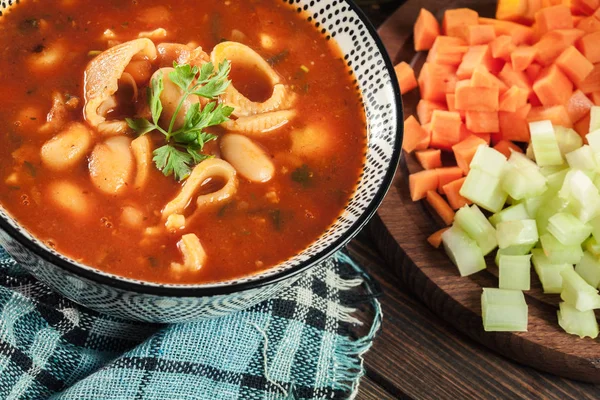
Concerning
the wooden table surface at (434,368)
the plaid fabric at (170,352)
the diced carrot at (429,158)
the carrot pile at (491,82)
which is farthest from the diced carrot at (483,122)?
the plaid fabric at (170,352)

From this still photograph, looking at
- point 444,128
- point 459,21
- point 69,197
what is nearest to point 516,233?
point 444,128

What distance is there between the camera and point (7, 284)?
2.94 meters

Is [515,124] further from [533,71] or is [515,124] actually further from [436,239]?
[436,239]

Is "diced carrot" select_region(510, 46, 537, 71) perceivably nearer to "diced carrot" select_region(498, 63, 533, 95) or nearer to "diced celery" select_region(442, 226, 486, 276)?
"diced carrot" select_region(498, 63, 533, 95)

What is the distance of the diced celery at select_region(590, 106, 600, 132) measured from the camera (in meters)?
3.66

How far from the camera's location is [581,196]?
3.39 meters

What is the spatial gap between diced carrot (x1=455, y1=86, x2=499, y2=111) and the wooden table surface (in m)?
0.85

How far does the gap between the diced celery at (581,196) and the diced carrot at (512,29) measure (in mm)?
850

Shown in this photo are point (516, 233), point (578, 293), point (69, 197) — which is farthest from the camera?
point (516, 233)

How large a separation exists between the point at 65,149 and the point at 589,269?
2.07 m

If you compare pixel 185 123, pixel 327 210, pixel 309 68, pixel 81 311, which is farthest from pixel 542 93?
pixel 81 311

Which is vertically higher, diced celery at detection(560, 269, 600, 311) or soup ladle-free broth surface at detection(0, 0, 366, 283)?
soup ladle-free broth surface at detection(0, 0, 366, 283)

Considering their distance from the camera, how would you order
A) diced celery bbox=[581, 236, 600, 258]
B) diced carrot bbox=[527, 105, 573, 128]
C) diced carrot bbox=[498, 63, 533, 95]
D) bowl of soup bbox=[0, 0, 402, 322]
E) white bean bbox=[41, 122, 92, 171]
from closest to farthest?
bowl of soup bbox=[0, 0, 402, 322] → white bean bbox=[41, 122, 92, 171] → diced celery bbox=[581, 236, 600, 258] → diced carrot bbox=[527, 105, 573, 128] → diced carrot bbox=[498, 63, 533, 95]

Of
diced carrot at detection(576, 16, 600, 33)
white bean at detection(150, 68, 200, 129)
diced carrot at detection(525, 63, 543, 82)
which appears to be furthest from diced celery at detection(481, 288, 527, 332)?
diced carrot at detection(576, 16, 600, 33)
